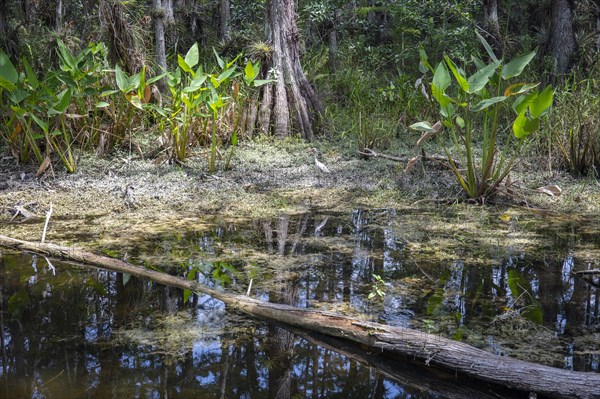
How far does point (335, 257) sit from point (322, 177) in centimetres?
227

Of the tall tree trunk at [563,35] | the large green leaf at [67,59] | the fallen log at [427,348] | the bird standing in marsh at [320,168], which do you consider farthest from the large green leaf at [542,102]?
the tall tree trunk at [563,35]

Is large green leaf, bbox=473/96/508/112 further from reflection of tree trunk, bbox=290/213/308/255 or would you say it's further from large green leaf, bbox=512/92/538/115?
reflection of tree trunk, bbox=290/213/308/255

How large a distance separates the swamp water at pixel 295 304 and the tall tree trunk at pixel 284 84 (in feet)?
9.26

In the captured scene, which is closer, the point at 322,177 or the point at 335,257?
the point at 335,257

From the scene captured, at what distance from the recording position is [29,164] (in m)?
5.38

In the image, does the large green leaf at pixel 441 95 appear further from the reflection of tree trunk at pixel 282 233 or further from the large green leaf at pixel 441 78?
the reflection of tree trunk at pixel 282 233

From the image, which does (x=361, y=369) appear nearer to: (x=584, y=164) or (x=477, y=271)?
(x=477, y=271)

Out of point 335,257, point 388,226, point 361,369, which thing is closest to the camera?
point 361,369

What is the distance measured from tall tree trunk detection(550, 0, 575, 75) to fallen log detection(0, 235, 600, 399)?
7.81m

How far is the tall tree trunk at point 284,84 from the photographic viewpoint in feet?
21.6

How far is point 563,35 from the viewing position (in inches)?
345

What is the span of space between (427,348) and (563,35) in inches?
323

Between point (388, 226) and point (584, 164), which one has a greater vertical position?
point (584, 164)

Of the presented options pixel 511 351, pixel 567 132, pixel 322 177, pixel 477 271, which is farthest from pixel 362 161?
pixel 511 351
